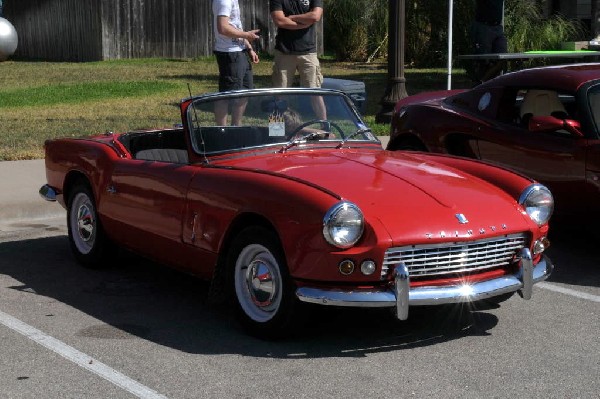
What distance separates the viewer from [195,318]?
5.80m

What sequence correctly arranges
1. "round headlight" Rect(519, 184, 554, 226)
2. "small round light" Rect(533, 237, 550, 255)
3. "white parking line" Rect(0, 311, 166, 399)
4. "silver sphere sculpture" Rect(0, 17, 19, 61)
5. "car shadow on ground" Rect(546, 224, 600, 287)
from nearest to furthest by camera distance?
1. "white parking line" Rect(0, 311, 166, 399)
2. "small round light" Rect(533, 237, 550, 255)
3. "round headlight" Rect(519, 184, 554, 226)
4. "car shadow on ground" Rect(546, 224, 600, 287)
5. "silver sphere sculpture" Rect(0, 17, 19, 61)

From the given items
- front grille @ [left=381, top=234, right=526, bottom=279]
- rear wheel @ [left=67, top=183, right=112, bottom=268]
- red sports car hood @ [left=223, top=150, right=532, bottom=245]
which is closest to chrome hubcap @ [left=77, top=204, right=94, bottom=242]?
rear wheel @ [left=67, top=183, right=112, bottom=268]

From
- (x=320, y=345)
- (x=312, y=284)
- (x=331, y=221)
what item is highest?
(x=331, y=221)

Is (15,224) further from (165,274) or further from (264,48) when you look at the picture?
(264,48)

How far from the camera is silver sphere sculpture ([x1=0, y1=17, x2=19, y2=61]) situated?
92.9ft

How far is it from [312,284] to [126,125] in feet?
28.9

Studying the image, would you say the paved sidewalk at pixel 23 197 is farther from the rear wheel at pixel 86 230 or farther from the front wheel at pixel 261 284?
the front wheel at pixel 261 284

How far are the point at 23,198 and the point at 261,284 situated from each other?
14.3 ft

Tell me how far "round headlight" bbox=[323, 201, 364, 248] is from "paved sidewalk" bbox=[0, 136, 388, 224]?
4.57m

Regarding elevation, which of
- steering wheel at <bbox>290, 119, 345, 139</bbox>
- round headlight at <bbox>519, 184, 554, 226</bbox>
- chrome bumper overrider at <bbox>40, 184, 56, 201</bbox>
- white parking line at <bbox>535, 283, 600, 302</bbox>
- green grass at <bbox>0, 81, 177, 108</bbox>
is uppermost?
steering wheel at <bbox>290, 119, 345, 139</bbox>

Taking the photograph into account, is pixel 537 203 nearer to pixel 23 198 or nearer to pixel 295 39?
pixel 23 198

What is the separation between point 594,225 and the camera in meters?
7.07

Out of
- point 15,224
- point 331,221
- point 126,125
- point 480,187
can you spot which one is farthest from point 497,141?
point 126,125

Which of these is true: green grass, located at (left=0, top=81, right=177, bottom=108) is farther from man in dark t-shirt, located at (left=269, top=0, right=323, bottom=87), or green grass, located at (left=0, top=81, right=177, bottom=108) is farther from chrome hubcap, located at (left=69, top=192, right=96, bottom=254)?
chrome hubcap, located at (left=69, top=192, right=96, bottom=254)
